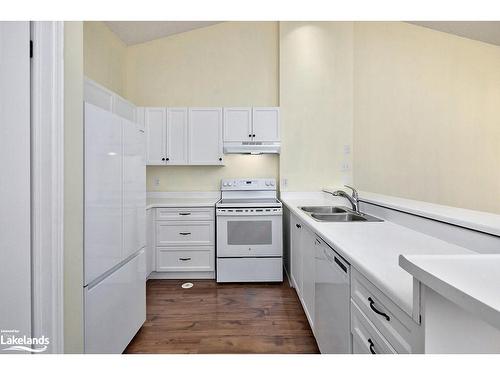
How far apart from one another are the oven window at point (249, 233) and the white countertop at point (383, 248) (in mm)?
1111

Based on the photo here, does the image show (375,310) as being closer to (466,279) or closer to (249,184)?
(466,279)

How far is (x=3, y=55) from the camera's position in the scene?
106 cm

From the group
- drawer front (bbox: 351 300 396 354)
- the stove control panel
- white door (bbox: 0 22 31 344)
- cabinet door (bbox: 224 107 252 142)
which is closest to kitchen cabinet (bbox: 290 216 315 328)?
drawer front (bbox: 351 300 396 354)

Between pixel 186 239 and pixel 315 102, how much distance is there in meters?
2.35

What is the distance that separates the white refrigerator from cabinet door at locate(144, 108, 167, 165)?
137cm

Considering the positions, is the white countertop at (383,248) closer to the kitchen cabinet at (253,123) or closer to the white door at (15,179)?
the white door at (15,179)

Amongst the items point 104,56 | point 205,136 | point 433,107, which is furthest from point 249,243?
point 433,107

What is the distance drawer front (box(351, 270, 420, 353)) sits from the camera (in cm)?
74
